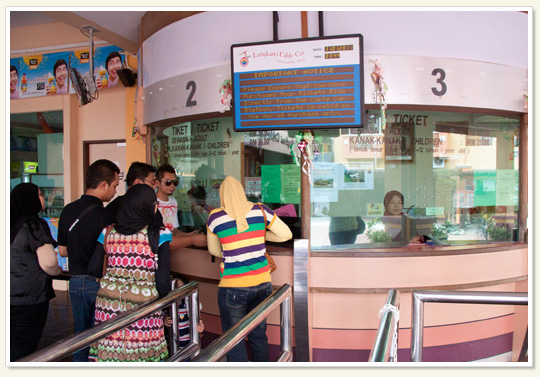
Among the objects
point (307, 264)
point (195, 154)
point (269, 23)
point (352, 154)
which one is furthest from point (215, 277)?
point (269, 23)

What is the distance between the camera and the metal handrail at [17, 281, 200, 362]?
1.25m

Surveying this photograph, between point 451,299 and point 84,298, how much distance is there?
192 centimetres

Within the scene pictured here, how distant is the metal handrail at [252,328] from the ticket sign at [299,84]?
1.36 m

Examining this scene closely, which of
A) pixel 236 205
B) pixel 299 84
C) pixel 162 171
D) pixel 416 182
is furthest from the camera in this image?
pixel 162 171

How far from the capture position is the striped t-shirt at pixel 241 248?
96.6 inches

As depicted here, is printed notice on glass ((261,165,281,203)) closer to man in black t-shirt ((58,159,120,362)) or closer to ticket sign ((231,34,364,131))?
ticket sign ((231,34,364,131))

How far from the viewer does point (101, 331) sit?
1.46 meters

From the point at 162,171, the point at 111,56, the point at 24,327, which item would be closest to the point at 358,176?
the point at 162,171

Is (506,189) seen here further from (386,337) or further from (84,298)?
(84,298)

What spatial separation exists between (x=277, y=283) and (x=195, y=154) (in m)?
1.41

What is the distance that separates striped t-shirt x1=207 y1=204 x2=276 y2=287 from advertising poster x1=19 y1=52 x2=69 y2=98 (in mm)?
3810

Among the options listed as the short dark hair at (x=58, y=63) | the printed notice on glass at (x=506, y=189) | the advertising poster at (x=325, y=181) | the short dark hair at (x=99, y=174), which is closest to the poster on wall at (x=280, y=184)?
the advertising poster at (x=325, y=181)

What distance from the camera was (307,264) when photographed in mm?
2887

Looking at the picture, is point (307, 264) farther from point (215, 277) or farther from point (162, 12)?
point (162, 12)
